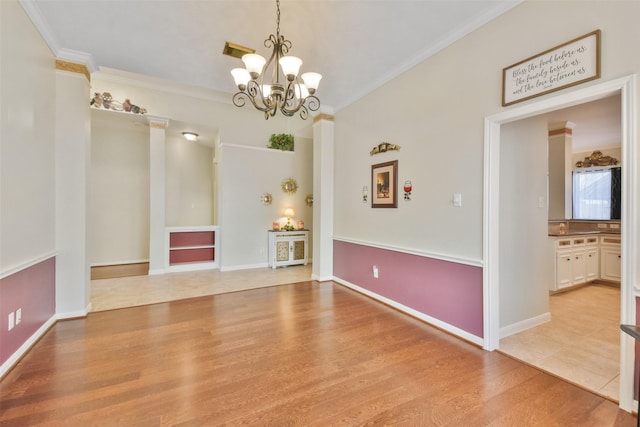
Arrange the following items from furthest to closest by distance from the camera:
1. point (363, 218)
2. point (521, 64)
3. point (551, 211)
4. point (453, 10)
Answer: point (551, 211) → point (363, 218) → point (453, 10) → point (521, 64)

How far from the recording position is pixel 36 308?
265 centimetres

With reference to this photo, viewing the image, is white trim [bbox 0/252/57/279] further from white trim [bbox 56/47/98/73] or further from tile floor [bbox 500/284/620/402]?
tile floor [bbox 500/284/620/402]

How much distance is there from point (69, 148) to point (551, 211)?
8.03 m

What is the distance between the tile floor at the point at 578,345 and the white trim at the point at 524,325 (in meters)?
0.04

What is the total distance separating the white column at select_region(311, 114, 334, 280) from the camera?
4820 millimetres

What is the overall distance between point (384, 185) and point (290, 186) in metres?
3.11

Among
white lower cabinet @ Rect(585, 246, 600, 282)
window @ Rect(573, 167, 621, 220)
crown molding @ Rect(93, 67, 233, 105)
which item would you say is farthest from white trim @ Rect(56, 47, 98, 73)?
window @ Rect(573, 167, 621, 220)

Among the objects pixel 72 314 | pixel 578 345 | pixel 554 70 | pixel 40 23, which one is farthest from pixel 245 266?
pixel 554 70

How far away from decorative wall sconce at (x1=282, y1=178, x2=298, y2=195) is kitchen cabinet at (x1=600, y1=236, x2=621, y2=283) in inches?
233

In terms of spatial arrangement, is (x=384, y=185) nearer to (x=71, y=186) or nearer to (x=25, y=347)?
(x=71, y=186)

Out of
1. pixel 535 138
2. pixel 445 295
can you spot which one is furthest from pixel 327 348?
pixel 535 138

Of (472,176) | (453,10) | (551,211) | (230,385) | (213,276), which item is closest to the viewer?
(230,385)

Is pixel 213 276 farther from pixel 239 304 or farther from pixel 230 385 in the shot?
pixel 230 385

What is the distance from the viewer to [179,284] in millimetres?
4652
